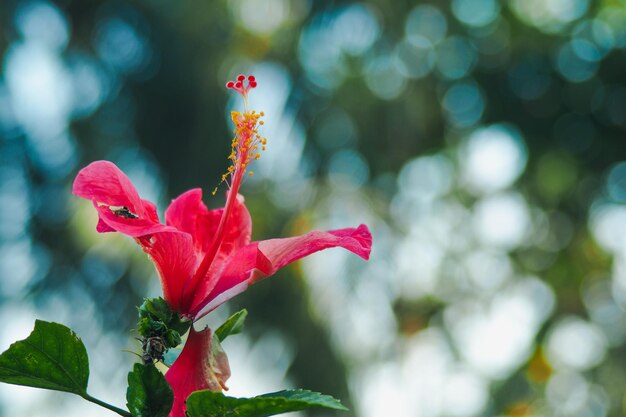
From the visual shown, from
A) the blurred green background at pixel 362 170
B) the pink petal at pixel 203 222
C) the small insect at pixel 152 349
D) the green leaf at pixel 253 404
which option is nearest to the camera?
the green leaf at pixel 253 404

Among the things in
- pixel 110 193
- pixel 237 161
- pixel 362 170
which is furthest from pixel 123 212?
pixel 362 170

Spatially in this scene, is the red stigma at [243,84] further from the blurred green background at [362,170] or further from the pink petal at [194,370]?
the blurred green background at [362,170]

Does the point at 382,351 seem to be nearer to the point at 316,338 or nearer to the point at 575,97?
the point at 316,338

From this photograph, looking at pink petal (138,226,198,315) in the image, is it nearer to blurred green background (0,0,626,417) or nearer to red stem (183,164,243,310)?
red stem (183,164,243,310)

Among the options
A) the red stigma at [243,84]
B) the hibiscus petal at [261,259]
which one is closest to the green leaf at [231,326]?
the hibiscus petal at [261,259]

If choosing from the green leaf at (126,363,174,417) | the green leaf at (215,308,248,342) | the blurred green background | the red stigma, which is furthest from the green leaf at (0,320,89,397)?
the blurred green background

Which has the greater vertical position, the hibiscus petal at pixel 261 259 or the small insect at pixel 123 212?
the small insect at pixel 123 212
